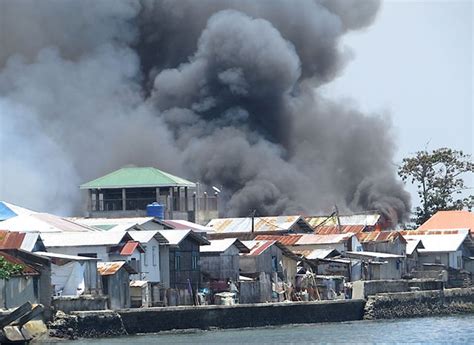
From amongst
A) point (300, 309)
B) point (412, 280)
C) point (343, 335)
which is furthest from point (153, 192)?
point (343, 335)

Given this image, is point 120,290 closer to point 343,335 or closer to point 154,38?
point 343,335

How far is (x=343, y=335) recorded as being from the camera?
196ft

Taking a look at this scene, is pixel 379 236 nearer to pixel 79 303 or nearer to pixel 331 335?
pixel 331 335

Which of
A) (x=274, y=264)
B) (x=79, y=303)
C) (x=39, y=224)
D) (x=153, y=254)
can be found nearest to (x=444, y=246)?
(x=274, y=264)

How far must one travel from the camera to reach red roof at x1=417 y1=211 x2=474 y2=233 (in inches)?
3725

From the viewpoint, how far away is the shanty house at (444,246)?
89.6 meters

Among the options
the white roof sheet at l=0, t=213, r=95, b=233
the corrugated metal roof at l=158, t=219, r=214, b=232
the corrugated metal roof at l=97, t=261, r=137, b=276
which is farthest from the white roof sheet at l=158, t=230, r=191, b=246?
the corrugated metal roof at l=158, t=219, r=214, b=232

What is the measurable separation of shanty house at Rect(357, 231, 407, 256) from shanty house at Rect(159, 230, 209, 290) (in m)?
17.0

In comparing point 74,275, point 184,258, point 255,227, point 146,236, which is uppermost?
point 255,227

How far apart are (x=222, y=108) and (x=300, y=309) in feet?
132

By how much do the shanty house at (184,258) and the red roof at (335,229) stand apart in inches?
667

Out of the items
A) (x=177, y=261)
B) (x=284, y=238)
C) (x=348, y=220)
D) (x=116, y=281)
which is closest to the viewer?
(x=116, y=281)

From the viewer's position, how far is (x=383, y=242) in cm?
8512

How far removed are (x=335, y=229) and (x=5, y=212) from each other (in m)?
21.5
